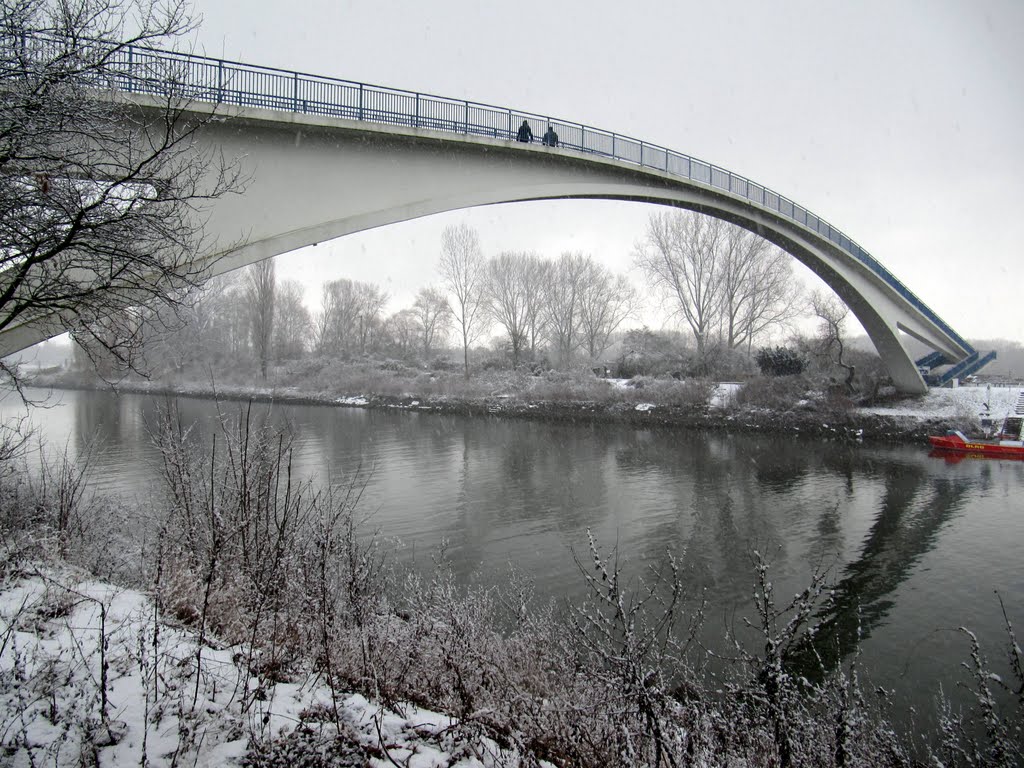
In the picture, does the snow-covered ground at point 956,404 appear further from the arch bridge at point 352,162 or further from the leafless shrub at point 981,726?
the leafless shrub at point 981,726

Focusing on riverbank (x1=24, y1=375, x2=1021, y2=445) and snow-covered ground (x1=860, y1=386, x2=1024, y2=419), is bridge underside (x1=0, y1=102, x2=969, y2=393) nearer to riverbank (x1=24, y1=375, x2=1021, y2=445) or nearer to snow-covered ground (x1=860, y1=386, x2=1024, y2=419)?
riverbank (x1=24, y1=375, x2=1021, y2=445)

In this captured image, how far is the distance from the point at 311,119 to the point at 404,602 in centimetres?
701

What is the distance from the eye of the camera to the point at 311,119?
303 inches

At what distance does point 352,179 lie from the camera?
28.1 feet

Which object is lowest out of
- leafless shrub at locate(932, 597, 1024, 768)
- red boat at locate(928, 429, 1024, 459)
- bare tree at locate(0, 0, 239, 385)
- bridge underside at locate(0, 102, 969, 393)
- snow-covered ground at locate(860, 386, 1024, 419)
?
leafless shrub at locate(932, 597, 1024, 768)

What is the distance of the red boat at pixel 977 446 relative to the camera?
1870 cm

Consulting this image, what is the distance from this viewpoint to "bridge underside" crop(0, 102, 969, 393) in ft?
23.9

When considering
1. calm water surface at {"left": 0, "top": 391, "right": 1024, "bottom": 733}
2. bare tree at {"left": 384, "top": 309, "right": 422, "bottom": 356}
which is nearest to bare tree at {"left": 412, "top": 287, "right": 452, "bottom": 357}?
bare tree at {"left": 384, "top": 309, "right": 422, "bottom": 356}

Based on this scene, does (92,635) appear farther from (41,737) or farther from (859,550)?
(859,550)

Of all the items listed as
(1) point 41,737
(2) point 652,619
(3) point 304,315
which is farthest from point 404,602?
(3) point 304,315

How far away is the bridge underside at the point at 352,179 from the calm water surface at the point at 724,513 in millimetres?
3430

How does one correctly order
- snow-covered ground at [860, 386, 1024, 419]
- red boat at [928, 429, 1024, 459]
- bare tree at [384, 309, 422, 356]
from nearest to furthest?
1. red boat at [928, 429, 1024, 459]
2. snow-covered ground at [860, 386, 1024, 419]
3. bare tree at [384, 309, 422, 356]

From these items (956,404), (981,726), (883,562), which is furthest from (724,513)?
(956,404)

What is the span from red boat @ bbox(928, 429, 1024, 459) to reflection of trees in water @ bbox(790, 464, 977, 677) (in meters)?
5.16
